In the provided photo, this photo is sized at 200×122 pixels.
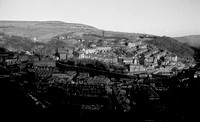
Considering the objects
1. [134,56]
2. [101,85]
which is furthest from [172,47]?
[101,85]

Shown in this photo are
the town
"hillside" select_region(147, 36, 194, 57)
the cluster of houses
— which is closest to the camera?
the town

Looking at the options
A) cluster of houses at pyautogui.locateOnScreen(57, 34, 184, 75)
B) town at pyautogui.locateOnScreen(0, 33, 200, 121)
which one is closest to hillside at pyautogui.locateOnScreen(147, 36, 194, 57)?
cluster of houses at pyautogui.locateOnScreen(57, 34, 184, 75)

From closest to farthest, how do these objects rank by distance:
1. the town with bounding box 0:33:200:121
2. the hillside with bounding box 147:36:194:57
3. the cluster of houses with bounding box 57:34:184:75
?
1. the town with bounding box 0:33:200:121
2. the cluster of houses with bounding box 57:34:184:75
3. the hillside with bounding box 147:36:194:57

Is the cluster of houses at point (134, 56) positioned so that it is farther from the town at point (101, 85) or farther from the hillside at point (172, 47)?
the hillside at point (172, 47)

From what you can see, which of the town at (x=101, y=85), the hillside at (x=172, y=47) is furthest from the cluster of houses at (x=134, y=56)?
the hillside at (x=172, y=47)

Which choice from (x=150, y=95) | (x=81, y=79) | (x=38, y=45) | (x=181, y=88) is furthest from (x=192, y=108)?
(x=38, y=45)

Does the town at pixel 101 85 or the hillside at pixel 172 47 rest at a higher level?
the hillside at pixel 172 47

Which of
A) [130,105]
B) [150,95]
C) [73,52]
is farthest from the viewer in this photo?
[73,52]

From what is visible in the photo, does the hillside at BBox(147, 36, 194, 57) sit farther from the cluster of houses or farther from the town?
the town

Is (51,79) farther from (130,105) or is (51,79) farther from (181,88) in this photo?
(181,88)
